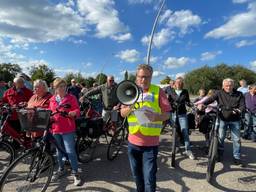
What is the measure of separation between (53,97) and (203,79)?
49.1 m

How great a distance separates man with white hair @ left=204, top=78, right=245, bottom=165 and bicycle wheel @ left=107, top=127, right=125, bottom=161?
2.05 metres

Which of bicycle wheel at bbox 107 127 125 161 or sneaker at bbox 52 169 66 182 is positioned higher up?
bicycle wheel at bbox 107 127 125 161

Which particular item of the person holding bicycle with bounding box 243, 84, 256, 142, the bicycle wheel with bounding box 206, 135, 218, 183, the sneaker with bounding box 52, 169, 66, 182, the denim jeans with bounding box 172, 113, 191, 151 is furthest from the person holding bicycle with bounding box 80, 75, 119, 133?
the person holding bicycle with bounding box 243, 84, 256, 142

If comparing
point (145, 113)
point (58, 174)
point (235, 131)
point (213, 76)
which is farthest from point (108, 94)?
point (213, 76)

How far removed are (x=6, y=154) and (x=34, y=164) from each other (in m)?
1.68

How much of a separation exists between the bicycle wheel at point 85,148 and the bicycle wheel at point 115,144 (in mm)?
405

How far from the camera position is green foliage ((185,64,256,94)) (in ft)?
165

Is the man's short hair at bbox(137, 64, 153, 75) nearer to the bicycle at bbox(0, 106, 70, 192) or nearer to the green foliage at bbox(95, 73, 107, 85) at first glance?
the bicycle at bbox(0, 106, 70, 192)

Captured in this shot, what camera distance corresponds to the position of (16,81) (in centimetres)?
571

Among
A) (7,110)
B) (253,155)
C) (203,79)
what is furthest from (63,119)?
(203,79)

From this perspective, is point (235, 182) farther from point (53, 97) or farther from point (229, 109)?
point (53, 97)

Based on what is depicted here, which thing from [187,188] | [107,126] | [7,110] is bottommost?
Answer: [187,188]

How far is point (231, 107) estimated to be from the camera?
5137 millimetres

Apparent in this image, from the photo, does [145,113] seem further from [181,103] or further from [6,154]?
[6,154]
